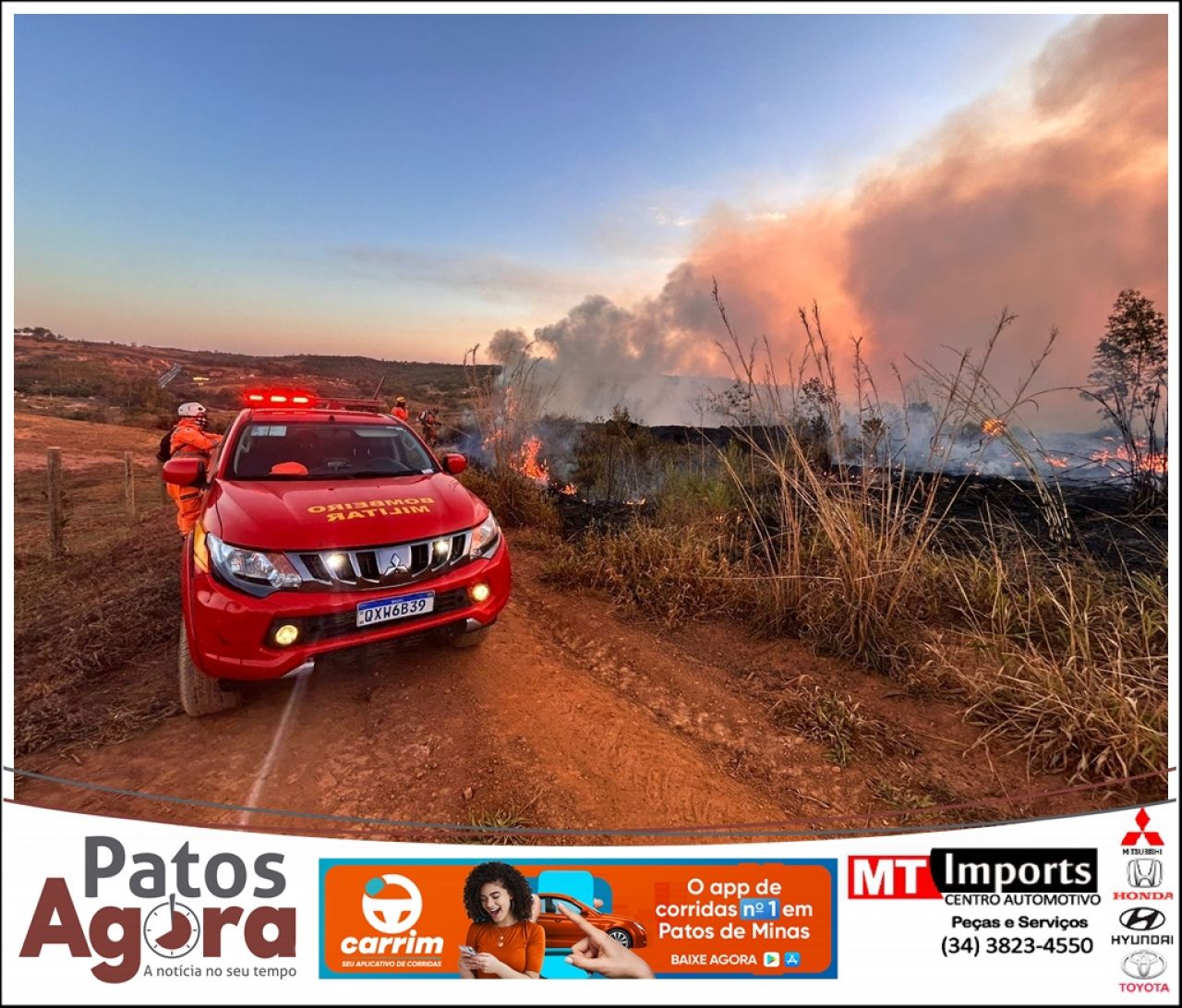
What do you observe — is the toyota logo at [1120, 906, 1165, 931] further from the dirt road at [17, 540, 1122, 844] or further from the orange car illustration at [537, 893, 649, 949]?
the orange car illustration at [537, 893, 649, 949]

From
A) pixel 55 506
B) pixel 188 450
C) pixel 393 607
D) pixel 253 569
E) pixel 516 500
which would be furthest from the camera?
pixel 516 500

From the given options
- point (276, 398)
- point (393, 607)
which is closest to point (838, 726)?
point (393, 607)

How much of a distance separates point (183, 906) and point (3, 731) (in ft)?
3.71

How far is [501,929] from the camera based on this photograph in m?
1.40

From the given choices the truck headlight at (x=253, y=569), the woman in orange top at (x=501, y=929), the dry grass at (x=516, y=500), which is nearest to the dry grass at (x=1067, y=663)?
the woman in orange top at (x=501, y=929)

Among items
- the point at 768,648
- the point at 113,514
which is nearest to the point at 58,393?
the point at 113,514

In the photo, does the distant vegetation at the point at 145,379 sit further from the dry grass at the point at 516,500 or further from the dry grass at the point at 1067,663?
the dry grass at the point at 1067,663

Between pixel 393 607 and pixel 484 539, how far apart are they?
2.20 ft

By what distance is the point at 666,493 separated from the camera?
5.77 m

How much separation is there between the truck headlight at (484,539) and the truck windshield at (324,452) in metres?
0.82

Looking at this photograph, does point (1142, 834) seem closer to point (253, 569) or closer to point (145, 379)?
point (253, 569)

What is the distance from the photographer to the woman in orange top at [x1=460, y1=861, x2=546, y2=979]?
1.36 metres

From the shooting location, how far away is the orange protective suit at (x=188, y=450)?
3873mm

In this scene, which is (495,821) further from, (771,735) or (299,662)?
(771,735)
